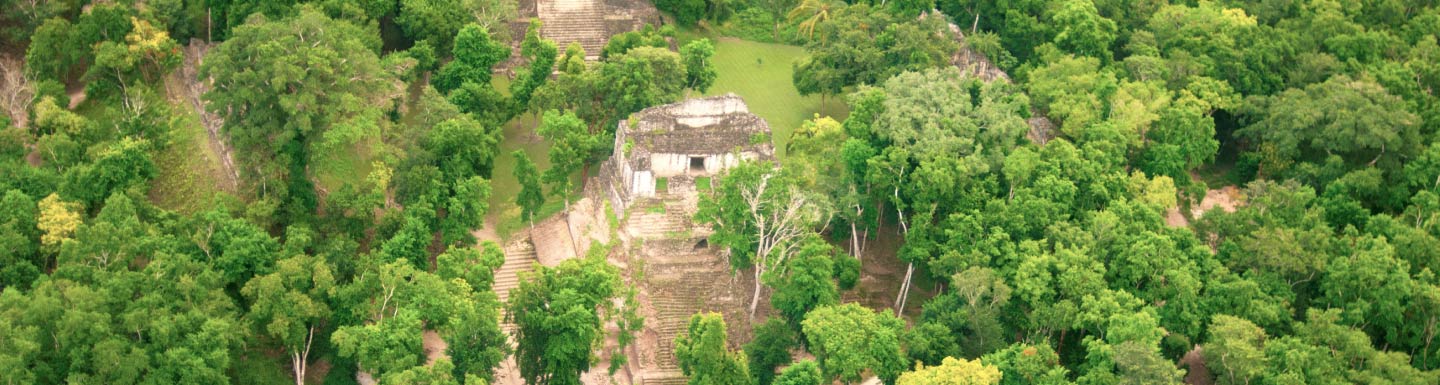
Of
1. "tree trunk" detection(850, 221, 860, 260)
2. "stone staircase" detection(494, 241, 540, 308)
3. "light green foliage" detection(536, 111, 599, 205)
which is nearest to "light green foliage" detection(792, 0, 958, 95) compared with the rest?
"tree trunk" detection(850, 221, 860, 260)

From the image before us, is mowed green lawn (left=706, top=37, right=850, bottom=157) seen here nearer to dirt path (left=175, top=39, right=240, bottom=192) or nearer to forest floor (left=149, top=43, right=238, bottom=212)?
dirt path (left=175, top=39, right=240, bottom=192)

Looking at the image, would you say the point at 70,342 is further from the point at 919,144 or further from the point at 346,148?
the point at 919,144

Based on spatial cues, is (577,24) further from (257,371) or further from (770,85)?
(257,371)

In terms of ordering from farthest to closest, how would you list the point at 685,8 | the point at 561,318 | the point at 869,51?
the point at 685,8
the point at 869,51
the point at 561,318

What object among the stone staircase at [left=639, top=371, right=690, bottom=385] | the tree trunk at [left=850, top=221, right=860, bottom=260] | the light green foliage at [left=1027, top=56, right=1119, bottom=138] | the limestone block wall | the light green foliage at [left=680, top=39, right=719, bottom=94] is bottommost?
the stone staircase at [left=639, top=371, right=690, bottom=385]

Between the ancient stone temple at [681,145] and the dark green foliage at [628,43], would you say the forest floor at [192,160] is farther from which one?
the dark green foliage at [628,43]

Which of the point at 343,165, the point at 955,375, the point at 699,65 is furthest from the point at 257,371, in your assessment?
the point at 955,375

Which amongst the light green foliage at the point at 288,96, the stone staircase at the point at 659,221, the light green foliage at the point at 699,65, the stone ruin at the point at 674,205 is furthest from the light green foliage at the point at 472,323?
the light green foliage at the point at 699,65
